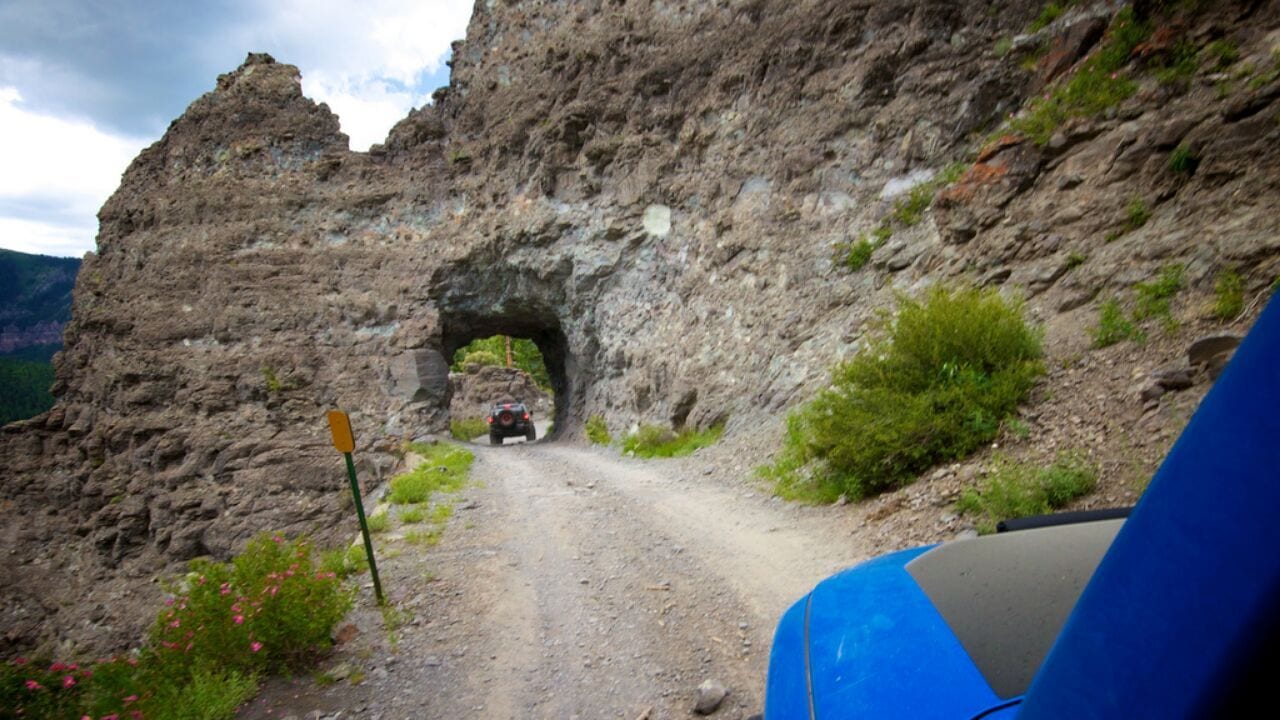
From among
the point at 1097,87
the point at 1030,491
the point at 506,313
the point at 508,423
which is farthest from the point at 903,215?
the point at 508,423

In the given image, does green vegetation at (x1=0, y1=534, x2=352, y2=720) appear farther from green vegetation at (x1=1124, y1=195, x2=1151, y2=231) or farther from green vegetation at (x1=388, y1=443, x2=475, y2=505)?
green vegetation at (x1=1124, y1=195, x2=1151, y2=231)

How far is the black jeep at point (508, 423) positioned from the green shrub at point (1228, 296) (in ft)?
81.7

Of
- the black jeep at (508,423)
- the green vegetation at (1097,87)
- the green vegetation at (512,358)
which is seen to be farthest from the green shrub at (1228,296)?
the green vegetation at (512,358)

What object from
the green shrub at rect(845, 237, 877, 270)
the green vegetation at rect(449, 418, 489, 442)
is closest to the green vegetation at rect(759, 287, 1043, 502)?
the green shrub at rect(845, 237, 877, 270)

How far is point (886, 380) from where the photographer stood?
7.48 meters

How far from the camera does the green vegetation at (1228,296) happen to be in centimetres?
590

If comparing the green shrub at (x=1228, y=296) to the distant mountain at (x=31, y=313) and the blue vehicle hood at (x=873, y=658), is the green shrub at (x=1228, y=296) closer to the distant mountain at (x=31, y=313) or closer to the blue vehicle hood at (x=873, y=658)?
the blue vehicle hood at (x=873, y=658)

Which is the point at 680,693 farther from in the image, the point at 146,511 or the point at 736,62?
the point at 146,511

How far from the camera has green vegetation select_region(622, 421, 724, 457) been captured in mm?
13227

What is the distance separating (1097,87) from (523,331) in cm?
2313

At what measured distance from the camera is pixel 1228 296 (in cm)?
597

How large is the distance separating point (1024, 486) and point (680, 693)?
3.78 metres

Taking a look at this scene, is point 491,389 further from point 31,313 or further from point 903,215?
point 31,313

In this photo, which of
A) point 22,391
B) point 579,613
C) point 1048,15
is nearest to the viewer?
point 579,613
